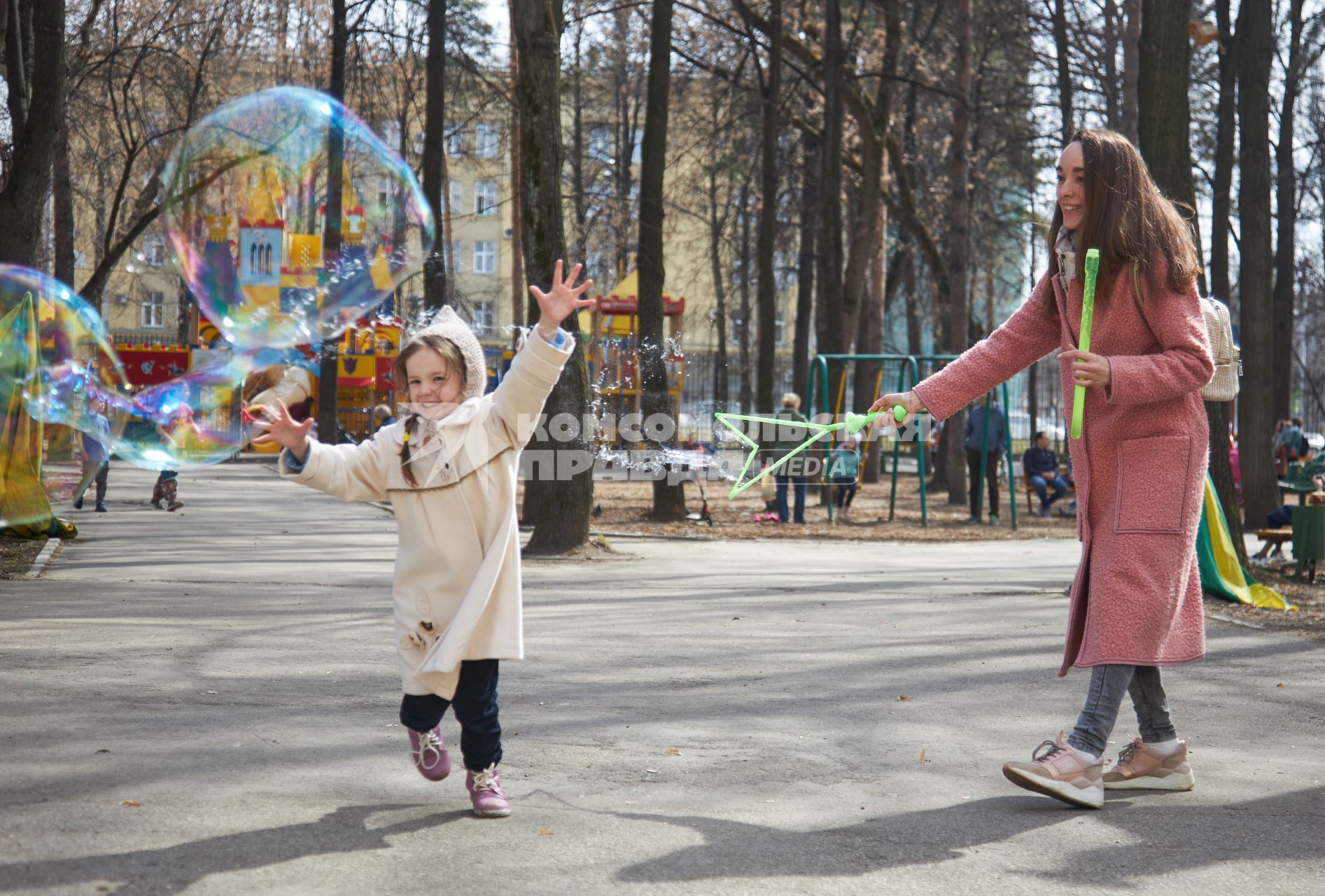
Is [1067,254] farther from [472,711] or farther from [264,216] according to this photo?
[264,216]

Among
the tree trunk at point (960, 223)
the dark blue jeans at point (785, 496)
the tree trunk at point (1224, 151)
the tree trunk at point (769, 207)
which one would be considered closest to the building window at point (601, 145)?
the tree trunk at point (769, 207)

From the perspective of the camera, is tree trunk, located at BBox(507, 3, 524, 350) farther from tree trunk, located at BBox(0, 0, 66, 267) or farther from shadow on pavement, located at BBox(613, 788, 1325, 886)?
shadow on pavement, located at BBox(613, 788, 1325, 886)

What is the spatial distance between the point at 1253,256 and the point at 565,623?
43.8ft

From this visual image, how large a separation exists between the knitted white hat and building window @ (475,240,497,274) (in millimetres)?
67172

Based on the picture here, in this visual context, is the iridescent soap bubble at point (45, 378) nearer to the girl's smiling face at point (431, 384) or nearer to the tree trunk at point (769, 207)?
the girl's smiling face at point (431, 384)

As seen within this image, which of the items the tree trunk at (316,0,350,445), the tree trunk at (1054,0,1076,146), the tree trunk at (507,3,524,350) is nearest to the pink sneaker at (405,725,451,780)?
the tree trunk at (316,0,350,445)

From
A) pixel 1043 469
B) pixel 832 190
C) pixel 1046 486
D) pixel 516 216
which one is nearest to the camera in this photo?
pixel 832 190

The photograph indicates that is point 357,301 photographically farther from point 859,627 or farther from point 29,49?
point 29,49

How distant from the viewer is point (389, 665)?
A: 21.9 feet

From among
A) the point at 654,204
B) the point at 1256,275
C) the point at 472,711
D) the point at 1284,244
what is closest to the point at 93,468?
the point at 654,204

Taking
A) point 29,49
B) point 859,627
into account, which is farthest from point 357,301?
point 29,49

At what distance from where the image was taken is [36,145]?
490 inches

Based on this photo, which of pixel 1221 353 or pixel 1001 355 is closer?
pixel 1001 355

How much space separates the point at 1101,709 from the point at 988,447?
15118 mm
